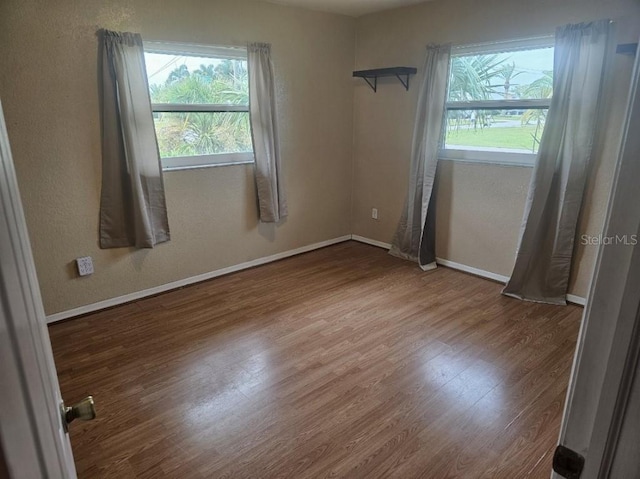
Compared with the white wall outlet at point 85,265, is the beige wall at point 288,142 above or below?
above

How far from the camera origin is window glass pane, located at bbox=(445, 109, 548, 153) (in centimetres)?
326

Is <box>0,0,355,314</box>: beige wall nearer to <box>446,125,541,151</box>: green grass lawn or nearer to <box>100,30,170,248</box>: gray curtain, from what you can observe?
<box>100,30,170,248</box>: gray curtain

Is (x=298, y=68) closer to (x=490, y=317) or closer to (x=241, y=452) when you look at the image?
(x=490, y=317)

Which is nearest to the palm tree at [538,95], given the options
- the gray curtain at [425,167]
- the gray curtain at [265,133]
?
the gray curtain at [425,167]

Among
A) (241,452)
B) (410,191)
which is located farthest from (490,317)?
(241,452)

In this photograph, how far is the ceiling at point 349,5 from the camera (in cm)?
362

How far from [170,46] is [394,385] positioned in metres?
2.90

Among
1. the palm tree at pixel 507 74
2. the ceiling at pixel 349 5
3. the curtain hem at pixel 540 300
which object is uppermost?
the ceiling at pixel 349 5

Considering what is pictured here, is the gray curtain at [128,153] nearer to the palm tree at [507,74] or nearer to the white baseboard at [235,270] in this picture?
the white baseboard at [235,270]

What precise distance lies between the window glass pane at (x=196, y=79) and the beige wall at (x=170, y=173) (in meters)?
0.17

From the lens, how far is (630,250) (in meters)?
0.54

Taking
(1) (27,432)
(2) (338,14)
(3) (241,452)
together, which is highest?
(2) (338,14)

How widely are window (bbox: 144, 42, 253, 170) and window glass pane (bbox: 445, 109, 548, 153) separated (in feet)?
6.17

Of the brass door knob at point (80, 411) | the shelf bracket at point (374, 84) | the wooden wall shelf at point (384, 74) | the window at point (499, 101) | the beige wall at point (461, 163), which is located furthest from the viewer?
the shelf bracket at point (374, 84)
